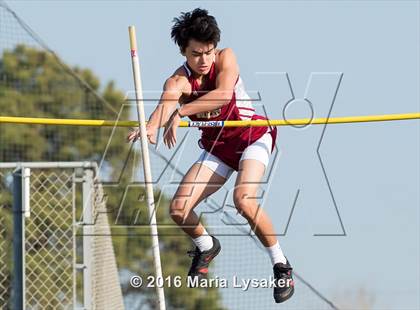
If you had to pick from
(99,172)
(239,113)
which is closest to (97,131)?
(99,172)

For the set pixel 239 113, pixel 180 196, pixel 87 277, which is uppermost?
pixel 239 113

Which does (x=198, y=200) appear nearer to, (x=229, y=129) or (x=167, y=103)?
(x=229, y=129)

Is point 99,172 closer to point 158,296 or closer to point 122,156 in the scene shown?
point 158,296

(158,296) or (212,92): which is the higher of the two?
(212,92)

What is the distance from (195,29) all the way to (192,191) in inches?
41.6

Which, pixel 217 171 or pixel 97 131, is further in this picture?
pixel 97 131

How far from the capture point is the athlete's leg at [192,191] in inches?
328

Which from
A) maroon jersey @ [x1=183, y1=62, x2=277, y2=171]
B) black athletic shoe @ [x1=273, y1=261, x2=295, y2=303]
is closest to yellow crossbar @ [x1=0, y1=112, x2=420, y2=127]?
maroon jersey @ [x1=183, y1=62, x2=277, y2=171]

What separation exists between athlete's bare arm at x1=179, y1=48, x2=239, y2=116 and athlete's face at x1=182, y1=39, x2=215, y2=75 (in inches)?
3.4

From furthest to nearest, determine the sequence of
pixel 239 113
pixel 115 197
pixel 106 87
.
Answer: pixel 106 87
pixel 115 197
pixel 239 113

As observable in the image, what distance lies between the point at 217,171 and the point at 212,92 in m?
0.61

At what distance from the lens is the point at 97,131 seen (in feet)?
51.9

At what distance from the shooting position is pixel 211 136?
857cm

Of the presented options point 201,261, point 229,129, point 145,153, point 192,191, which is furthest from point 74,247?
point 229,129
